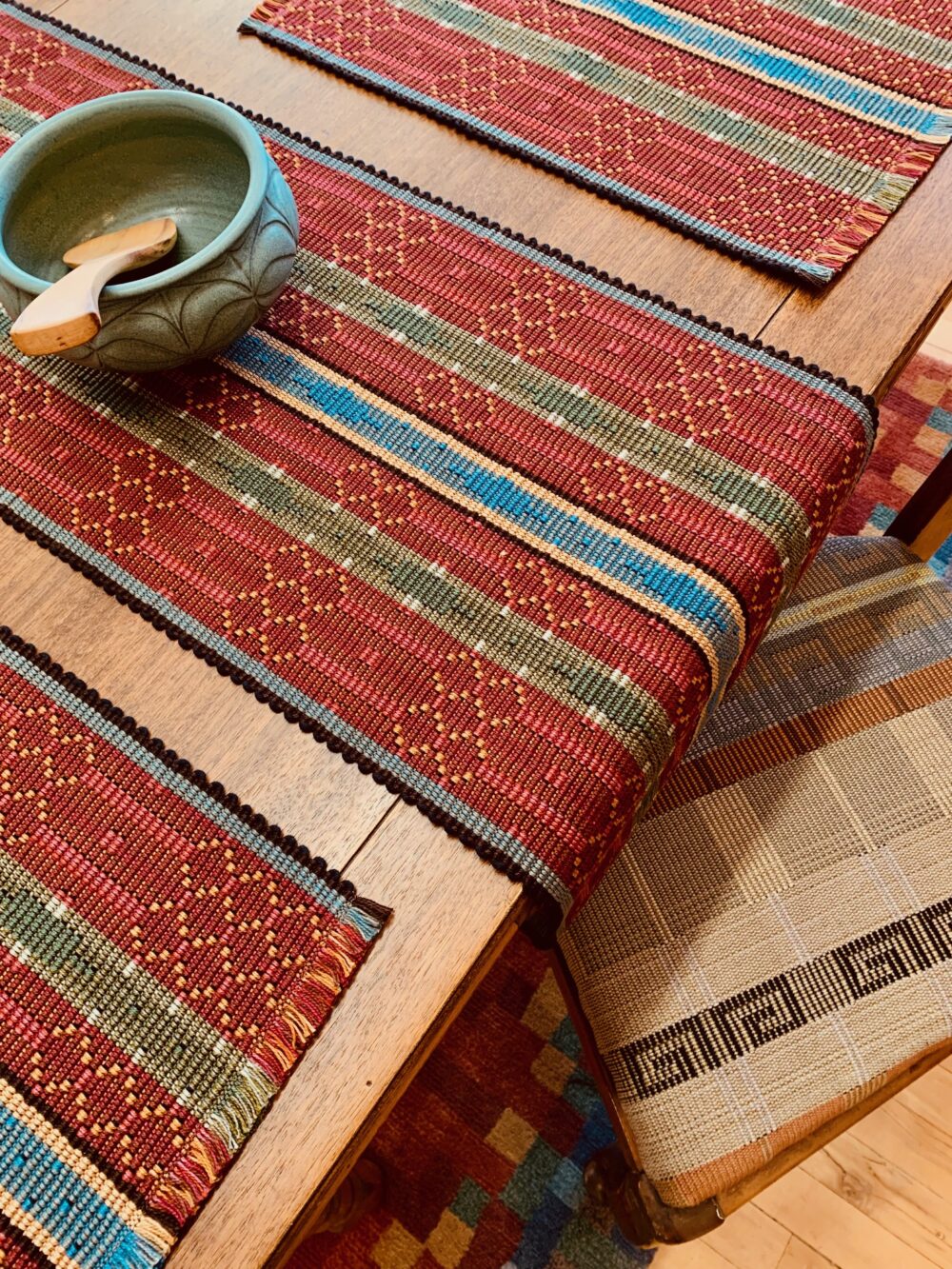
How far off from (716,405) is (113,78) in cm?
55

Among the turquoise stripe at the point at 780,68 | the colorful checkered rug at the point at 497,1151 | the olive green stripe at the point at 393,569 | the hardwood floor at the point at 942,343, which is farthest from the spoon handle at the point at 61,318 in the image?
the hardwood floor at the point at 942,343

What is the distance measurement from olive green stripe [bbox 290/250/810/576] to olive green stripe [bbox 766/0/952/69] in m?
0.42

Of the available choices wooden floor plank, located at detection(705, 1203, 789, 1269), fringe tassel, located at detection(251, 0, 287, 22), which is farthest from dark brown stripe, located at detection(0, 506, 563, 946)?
wooden floor plank, located at detection(705, 1203, 789, 1269)

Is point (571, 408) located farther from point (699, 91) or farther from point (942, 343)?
point (942, 343)

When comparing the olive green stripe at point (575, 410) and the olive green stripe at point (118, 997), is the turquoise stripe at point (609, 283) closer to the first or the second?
the olive green stripe at point (575, 410)

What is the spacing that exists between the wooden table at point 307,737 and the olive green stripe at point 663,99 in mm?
53

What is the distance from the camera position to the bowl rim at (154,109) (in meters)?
0.53

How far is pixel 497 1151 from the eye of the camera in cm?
113

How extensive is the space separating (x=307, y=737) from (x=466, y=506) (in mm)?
171

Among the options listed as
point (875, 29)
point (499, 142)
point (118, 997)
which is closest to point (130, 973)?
point (118, 997)

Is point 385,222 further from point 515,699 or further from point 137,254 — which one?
point 515,699

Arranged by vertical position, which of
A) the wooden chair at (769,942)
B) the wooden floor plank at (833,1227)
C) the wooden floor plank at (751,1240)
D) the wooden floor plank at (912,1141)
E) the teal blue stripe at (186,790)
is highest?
the teal blue stripe at (186,790)

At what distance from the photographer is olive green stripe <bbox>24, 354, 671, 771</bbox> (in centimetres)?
53

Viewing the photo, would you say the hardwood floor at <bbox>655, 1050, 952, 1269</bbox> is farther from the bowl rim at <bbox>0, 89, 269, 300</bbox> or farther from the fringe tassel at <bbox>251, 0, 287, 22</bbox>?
the fringe tassel at <bbox>251, 0, 287, 22</bbox>
